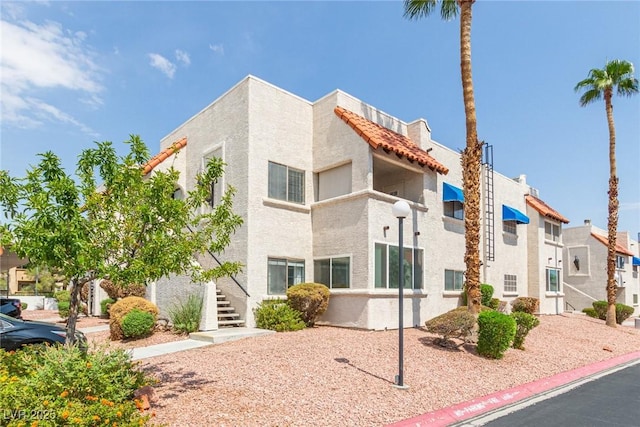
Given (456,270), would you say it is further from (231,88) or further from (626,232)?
(626,232)

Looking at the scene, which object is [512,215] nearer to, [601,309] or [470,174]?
→ [601,309]

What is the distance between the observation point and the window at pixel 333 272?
15195mm

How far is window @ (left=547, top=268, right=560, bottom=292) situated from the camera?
26938 mm

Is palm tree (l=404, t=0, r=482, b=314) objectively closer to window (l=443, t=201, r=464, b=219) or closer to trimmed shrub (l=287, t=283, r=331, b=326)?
trimmed shrub (l=287, t=283, r=331, b=326)

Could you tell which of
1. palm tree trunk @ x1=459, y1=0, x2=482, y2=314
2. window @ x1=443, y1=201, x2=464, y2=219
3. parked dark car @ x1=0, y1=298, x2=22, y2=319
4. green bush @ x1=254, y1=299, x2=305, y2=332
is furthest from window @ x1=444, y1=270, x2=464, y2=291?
parked dark car @ x1=0, y1=298, x2=22, y2=319

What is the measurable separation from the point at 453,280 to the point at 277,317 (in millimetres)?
9377

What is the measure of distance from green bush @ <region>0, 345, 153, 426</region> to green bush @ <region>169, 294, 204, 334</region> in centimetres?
709

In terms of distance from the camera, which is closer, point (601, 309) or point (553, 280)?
point (601, 309)

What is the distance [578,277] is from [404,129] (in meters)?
25.8

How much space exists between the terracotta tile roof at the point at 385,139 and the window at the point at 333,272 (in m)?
4.34

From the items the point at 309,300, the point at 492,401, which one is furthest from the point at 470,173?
the point at 492,401

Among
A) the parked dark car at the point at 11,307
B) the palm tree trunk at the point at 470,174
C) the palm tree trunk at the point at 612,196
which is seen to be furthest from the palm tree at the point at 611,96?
the parked dark car at the point at 11,307

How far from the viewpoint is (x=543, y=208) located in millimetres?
27250

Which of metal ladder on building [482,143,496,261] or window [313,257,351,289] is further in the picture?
metal ladder on building [482,143,496,261]
